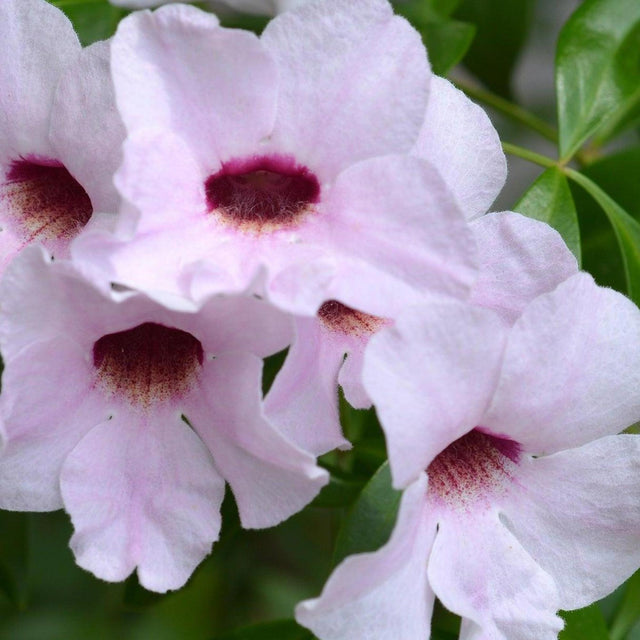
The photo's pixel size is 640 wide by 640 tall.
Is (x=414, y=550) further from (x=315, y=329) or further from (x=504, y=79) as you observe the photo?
(x=504, y=79)

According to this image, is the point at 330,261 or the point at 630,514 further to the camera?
the point at 630,514

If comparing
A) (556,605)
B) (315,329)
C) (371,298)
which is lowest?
(556,605)

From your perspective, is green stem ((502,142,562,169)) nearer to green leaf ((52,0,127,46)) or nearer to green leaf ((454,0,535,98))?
green leaf ((52,0,127,46))

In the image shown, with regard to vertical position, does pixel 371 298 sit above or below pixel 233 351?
above

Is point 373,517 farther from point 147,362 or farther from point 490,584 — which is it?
point 147,362

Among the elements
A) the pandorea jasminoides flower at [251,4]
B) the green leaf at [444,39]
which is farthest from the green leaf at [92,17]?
the green leaf at [444,39]

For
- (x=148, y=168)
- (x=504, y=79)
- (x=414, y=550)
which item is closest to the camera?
(x=148, y=168)

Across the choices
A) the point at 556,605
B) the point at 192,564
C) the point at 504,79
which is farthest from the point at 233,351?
the point at 504,79

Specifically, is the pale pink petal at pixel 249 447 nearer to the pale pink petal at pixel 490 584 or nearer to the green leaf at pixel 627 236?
the pale pink petal at pixel 490 584
